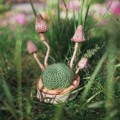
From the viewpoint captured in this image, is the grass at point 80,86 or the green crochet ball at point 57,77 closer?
the grass at point 80,86

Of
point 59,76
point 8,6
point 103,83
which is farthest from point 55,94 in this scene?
point 8,6

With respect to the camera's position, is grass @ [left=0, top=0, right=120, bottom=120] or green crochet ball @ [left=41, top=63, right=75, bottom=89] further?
green crochet ball @ [left=41, top=63, right=75, bottom=89]

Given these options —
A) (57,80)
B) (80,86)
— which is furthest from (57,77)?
(80,86)

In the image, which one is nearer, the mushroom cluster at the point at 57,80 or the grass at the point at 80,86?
the grass at the point at 80,86

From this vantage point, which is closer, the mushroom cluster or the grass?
the grass

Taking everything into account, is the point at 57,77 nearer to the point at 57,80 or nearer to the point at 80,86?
the point at 57,80
